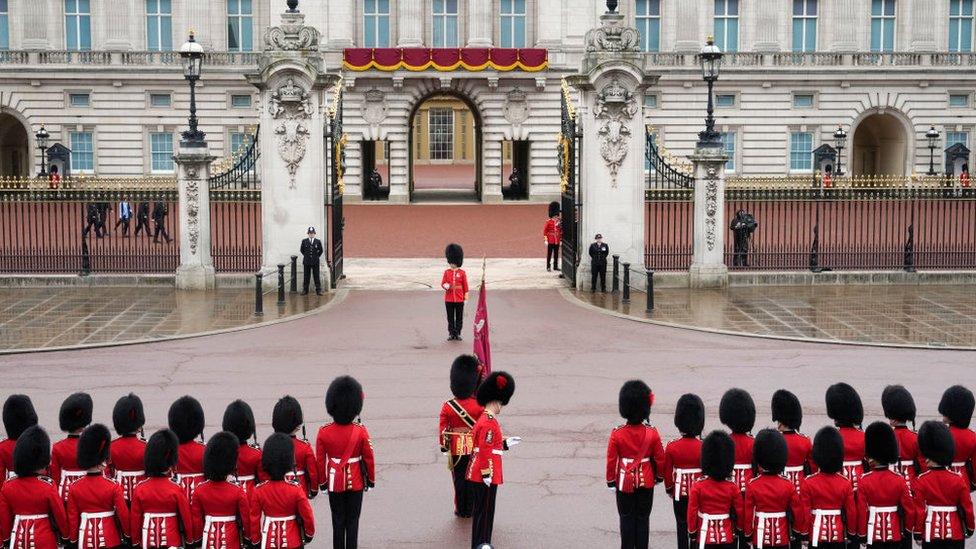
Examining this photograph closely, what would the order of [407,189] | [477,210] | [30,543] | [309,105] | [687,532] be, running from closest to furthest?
1. [30,543]
2. [687,532]
3. [309,105]
4. [477,210]
5. [407,189]

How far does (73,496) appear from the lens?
27.7ft

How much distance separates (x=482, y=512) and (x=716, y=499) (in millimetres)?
1811

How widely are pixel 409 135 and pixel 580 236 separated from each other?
2662 centimetres

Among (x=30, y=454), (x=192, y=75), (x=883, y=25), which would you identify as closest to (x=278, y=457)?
(x=30, y=454)

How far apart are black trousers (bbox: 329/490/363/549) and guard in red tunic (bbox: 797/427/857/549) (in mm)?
3162

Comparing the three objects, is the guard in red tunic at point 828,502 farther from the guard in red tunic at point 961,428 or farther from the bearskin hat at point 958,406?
the bearskin hat at point 958,406

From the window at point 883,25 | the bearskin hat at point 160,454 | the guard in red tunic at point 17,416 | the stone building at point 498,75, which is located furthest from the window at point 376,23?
the bearskin hat at point 160,454

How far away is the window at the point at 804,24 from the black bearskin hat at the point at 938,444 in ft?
146

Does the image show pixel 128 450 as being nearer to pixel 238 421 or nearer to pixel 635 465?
pixel 238 421

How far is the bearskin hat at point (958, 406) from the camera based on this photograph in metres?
9.47

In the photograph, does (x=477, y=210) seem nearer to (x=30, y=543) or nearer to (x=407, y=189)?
(x=407, y=189)

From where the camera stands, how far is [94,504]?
27.7ft

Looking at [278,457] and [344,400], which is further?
[344,400]

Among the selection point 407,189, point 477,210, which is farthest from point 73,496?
point 407,189
